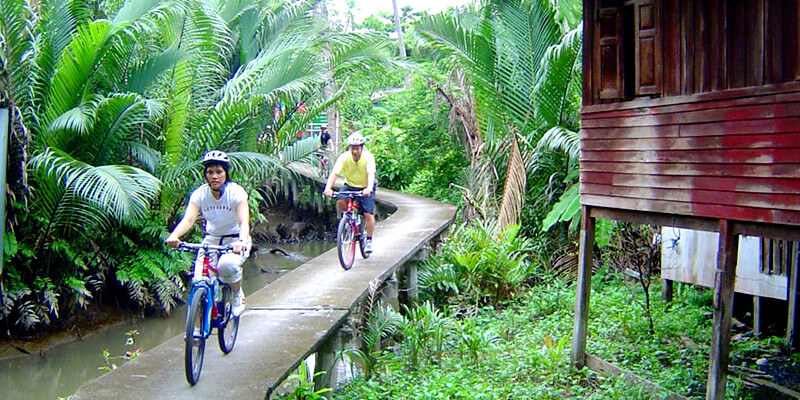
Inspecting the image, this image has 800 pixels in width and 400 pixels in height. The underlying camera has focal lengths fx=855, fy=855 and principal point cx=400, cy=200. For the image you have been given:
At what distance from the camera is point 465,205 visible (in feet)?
54.2

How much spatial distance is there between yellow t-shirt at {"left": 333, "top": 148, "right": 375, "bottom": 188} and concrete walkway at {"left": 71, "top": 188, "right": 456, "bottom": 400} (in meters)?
1.06

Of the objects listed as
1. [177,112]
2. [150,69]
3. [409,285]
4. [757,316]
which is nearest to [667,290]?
[757,316]

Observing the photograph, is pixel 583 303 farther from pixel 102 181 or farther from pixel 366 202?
pixel 102 181

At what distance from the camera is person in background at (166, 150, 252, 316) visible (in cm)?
610

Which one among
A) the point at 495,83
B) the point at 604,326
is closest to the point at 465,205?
the point at 495,83

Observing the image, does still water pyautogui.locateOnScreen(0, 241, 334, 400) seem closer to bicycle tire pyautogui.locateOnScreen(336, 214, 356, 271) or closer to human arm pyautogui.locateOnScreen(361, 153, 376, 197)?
bicycle tire pyautogui.locateOnScreen(336, 214, 356, 271)

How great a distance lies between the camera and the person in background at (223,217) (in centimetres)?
610

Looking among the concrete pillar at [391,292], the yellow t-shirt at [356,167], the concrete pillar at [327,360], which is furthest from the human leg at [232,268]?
the concrete pillar at [391,292]

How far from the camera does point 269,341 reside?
7082mm

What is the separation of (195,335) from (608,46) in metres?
4.87

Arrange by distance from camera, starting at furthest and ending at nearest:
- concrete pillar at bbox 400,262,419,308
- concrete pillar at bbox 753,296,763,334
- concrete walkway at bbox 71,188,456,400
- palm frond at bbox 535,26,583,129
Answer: palm frond at bbox 535,26,583,129, concrete pillar at bbox 400,262,419,308, concrete pillar at bbox 753,296,763,334, concrete walkway at bbox 71,188,456,400

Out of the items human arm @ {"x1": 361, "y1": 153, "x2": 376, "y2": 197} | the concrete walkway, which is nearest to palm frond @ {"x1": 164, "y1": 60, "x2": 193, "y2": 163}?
the concrete walkway

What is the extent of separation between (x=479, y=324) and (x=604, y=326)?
5.71 ft

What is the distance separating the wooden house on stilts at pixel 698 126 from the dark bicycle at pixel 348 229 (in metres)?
2.79
